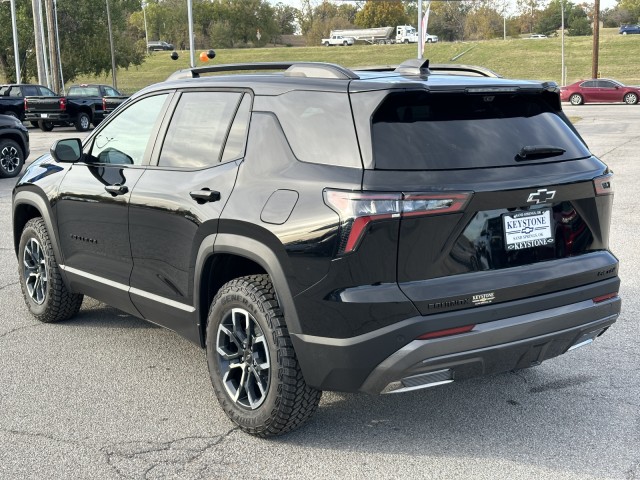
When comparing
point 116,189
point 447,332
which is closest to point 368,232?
point 447,332

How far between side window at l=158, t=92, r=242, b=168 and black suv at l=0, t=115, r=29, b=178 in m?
12.0

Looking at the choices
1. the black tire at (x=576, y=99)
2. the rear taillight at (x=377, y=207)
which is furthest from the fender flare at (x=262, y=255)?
the black tire at (x=576, y=99)

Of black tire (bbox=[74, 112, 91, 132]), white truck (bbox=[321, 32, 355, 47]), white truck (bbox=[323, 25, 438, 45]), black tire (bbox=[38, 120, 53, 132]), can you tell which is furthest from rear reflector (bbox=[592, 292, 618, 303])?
white truck (bbox=[321, 32, 355, 47])

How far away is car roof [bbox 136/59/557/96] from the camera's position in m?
3.75

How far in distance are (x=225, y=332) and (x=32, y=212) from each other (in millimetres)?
2857

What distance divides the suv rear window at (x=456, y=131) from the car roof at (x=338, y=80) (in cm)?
5

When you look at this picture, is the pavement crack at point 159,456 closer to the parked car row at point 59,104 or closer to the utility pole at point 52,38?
the parked car row at point 59,104

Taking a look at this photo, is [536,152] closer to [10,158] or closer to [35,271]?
[35,271]

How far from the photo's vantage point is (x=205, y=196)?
4.20 meters

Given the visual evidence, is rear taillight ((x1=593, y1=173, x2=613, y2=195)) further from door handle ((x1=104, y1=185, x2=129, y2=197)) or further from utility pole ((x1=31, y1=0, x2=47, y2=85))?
utility pole ((x1=31, y1=0, x2=47, y2=85))

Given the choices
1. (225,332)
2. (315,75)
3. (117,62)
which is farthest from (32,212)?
(117,62)

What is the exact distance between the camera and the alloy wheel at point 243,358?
4008mm

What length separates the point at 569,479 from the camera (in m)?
3.62

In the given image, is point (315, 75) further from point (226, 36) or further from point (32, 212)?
point (226, 36)
